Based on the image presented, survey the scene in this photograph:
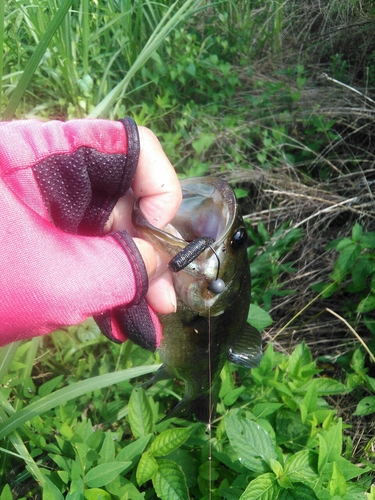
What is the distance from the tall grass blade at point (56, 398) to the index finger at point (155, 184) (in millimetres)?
591

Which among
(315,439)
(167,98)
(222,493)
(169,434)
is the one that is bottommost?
(315,439)

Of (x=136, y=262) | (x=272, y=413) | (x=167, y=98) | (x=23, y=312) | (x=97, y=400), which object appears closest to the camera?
(x=23, y=312)

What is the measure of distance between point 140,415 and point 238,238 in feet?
2.54

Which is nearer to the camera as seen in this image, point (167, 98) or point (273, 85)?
point (167, 98)

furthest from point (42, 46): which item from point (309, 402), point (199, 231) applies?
point (309, 402)

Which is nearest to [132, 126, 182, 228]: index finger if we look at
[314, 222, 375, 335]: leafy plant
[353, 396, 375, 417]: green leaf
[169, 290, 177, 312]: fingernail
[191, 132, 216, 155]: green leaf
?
[169, 290, 177, 312]: fingernail

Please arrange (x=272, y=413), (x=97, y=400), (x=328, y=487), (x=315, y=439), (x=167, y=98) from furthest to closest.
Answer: (x=167, y=98) < (x=97, y=400) < (x=272, y=413) < (x=315, y=439) < (x=328, y=487)

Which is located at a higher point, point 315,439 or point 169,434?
point 169,434

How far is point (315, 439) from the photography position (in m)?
1.89

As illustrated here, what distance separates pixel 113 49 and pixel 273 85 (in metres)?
1.19

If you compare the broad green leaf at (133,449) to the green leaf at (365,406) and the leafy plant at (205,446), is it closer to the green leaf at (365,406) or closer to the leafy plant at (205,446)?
the leafy plant at (205,446)

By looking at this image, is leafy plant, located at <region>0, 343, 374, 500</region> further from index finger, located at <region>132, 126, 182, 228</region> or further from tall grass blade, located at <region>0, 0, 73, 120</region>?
tall grass blade, located at <region>0, 0, 73, 120</region>

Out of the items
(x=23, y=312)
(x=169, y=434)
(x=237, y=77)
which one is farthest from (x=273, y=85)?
(x=23, y=312)

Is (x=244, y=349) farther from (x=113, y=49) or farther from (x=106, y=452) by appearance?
(x=113, y=49)
